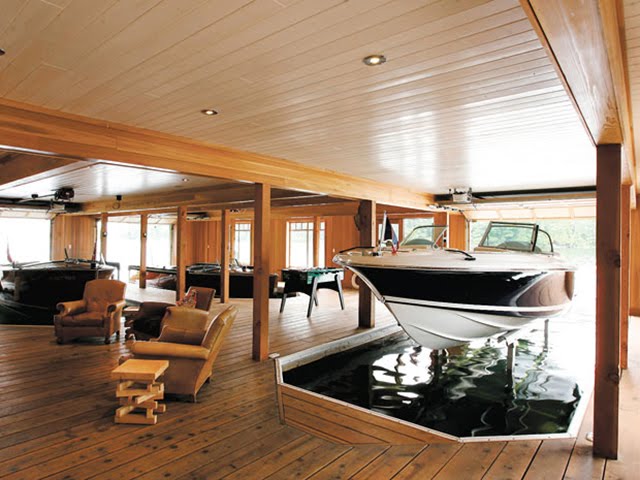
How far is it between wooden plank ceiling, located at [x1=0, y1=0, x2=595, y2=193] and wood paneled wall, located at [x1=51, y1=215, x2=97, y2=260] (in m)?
12.9

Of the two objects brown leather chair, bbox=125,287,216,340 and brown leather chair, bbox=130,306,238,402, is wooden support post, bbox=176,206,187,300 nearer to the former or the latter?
brown leather chair, bbox=125,287,216,340

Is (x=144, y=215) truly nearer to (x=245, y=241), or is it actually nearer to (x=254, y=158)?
(x=245, y=241)

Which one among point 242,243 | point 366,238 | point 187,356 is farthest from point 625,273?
point 242,243

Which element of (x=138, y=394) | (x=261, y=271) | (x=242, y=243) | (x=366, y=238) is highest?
(x=366, y=238)

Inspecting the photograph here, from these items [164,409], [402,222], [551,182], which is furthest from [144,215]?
[551,182]

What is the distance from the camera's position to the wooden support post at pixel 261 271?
16.7 ft

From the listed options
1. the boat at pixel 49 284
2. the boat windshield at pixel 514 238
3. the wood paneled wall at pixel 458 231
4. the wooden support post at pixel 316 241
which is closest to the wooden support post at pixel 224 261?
the boat at pixel 49 284

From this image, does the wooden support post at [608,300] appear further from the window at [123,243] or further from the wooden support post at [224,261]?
the window at [123,243]

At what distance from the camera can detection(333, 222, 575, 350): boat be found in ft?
12.6

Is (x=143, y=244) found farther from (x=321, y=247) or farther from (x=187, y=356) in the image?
(x=187, y=356)

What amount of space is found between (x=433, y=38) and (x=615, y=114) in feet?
3.69

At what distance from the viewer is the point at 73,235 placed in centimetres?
1485

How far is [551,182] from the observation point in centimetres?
717

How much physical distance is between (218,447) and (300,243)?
12.2 meters
